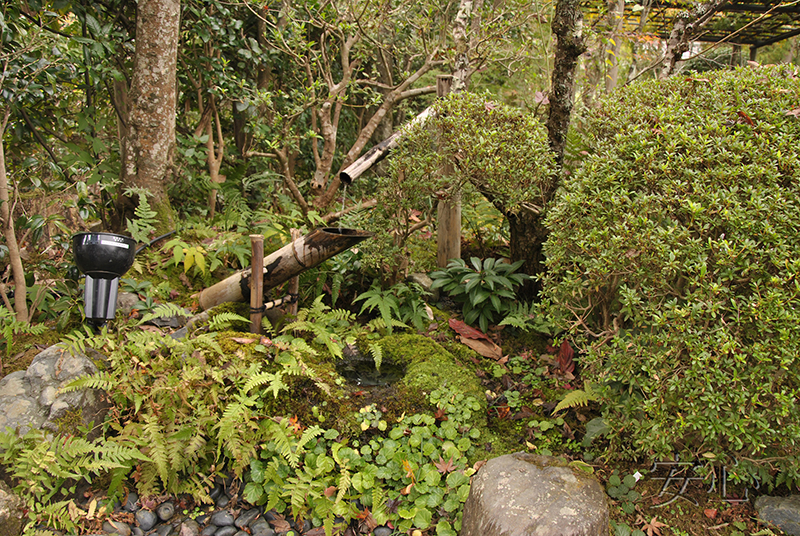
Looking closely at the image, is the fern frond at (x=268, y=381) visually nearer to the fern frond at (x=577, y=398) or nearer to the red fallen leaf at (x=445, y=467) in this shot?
the red fallen leaf at (x=445, y=467)

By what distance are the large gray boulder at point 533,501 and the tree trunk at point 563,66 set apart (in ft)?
7.84

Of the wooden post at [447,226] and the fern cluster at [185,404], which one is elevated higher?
the wooden post at [447,226]

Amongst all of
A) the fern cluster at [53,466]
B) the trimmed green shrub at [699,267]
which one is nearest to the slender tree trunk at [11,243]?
the fern cluster at [53,466]

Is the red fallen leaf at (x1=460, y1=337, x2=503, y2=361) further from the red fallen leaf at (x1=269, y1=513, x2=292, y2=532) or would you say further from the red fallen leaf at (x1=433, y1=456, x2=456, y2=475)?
the red fallen leaf at (x1=269, y1=513, x2=292, y2=532)

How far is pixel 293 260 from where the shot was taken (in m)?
3.88

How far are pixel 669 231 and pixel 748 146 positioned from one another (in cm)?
67

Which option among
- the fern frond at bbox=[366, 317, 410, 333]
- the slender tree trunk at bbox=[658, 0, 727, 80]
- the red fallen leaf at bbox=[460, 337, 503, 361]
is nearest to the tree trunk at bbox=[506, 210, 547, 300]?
the red fallen leaf at bbox=[460, 337, 503, 361]

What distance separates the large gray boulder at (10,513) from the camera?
243 centimetres

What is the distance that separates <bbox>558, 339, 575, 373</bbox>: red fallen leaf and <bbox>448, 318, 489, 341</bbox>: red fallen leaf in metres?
0.63

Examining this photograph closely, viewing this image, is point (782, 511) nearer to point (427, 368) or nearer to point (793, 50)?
point (427, 368)

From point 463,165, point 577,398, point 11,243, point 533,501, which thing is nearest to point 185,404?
point 11,243

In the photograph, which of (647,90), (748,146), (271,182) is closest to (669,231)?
(748,146)

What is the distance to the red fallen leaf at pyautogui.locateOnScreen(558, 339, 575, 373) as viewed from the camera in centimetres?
378

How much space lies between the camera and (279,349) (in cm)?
355
